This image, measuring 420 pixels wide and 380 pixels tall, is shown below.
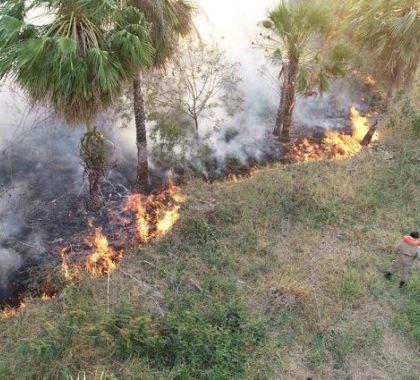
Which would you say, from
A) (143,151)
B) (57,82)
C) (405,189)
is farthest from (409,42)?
(57,82)

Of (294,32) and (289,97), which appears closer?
(294,32)

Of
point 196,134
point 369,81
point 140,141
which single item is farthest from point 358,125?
point 140,141

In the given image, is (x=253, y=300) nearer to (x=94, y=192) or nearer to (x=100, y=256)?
(x=100, y=256)

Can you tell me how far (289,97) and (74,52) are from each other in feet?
21.8

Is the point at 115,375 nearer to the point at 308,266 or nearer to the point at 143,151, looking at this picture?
the point at 308,266

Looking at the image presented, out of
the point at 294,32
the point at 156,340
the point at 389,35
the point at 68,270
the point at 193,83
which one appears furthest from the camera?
the point at 193,83

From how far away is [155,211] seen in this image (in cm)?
914

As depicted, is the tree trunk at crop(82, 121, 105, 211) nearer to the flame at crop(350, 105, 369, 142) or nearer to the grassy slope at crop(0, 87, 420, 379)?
the grassy slope at crop(0, 87, 420, 379)

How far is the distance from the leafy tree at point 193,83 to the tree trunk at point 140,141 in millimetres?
1671

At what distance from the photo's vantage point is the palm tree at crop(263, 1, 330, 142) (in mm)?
10258

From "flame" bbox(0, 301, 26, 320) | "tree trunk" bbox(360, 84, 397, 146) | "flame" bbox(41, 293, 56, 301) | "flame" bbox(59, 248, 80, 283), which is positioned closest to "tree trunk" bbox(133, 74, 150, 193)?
"flame" bbox(59, 248, 80, 283)

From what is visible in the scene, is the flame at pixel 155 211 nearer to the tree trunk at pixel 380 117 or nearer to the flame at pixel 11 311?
the flame at pixel 11 311

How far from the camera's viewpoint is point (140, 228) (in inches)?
345

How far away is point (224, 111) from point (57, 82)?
654cm
